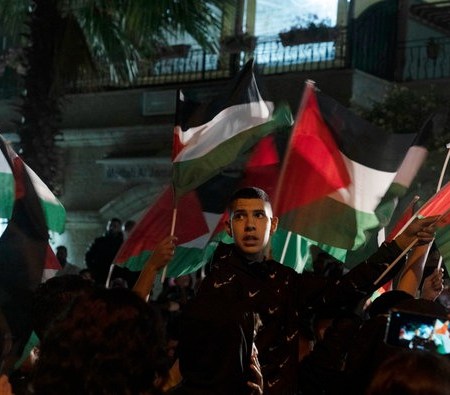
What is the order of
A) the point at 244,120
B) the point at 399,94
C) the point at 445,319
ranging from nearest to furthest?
the point at 445,319 → the point at 244,120 → the point at 399,94

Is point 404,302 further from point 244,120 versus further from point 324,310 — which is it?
point 244,120

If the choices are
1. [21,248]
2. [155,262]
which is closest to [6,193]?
[21,248]

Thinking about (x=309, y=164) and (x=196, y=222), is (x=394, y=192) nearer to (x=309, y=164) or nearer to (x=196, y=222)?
(x=309, y=164)

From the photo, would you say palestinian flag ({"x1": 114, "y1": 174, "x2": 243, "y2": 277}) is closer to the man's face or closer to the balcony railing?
the man's face

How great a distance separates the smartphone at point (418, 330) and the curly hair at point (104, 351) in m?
0.68

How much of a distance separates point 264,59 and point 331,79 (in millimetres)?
1928

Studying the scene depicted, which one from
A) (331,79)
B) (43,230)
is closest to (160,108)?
(331,79)

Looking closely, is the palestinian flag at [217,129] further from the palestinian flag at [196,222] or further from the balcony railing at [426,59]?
the balcony railing at [426,59]

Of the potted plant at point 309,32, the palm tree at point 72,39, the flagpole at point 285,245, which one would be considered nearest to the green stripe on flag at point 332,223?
the flagpole at point 285,245

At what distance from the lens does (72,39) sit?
13023 millimetres

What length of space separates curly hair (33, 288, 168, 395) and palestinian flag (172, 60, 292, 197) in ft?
11.3

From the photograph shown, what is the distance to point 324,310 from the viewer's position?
4535 mm

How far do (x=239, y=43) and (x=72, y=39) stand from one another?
206 inches

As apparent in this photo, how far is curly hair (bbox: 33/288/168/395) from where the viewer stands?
2688 millimetres
